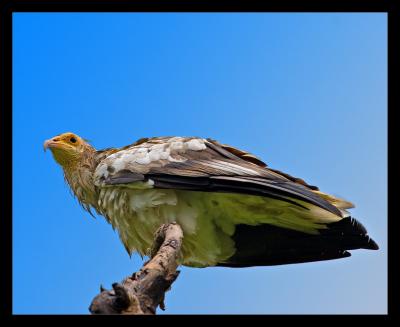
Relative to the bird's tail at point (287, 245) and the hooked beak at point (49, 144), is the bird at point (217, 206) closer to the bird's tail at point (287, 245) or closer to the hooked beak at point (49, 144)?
the bird's tail at point (287, 245)

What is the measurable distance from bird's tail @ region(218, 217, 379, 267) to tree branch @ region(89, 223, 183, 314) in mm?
1434

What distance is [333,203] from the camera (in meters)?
6.83

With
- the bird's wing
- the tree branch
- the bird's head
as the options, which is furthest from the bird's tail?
the bird's head

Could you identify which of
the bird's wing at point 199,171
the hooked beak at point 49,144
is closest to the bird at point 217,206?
the bird's wing at point 199,171

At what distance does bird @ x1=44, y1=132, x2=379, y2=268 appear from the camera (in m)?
6.56

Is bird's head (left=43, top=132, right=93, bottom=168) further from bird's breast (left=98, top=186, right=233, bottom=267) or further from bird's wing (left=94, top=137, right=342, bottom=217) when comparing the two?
bird's breast (left=98, top=186, right=233, bottom=267)

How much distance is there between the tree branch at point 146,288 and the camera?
412 cm

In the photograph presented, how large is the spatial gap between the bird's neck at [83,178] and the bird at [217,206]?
0.09 ft

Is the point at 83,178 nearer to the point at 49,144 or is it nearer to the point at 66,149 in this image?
the point at 66,149

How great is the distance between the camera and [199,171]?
6.67m

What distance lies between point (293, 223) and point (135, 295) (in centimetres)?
314

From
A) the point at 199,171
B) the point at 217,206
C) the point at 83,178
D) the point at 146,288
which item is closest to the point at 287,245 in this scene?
the point at 217,206

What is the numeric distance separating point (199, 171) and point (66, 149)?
7.37 ft
